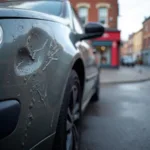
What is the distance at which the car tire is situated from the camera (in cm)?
188

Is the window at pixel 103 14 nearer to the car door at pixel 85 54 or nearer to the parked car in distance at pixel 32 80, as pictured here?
the car door at pixel 85 54

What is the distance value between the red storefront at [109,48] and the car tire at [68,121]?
21.8 meters

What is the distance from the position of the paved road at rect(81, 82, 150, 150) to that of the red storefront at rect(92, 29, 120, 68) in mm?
19109

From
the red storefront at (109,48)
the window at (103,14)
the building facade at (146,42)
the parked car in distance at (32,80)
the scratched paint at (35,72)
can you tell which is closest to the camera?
the parked car in distance at (32,80)

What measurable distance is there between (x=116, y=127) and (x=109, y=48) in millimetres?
21540

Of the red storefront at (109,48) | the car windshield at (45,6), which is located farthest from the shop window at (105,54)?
the car windshield at (45,6)

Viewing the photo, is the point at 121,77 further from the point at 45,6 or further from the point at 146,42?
the point at 146,42

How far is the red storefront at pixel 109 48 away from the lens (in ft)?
79.4

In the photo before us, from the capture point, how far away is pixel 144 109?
4.81 m

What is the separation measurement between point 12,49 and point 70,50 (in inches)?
33.1

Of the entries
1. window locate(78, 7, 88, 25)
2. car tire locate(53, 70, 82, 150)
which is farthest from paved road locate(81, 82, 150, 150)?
window locate(78, 7, 88, 25)

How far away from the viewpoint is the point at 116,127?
364 cm

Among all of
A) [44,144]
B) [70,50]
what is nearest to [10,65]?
[44,144]

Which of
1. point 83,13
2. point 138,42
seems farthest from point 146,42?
point 83,13
